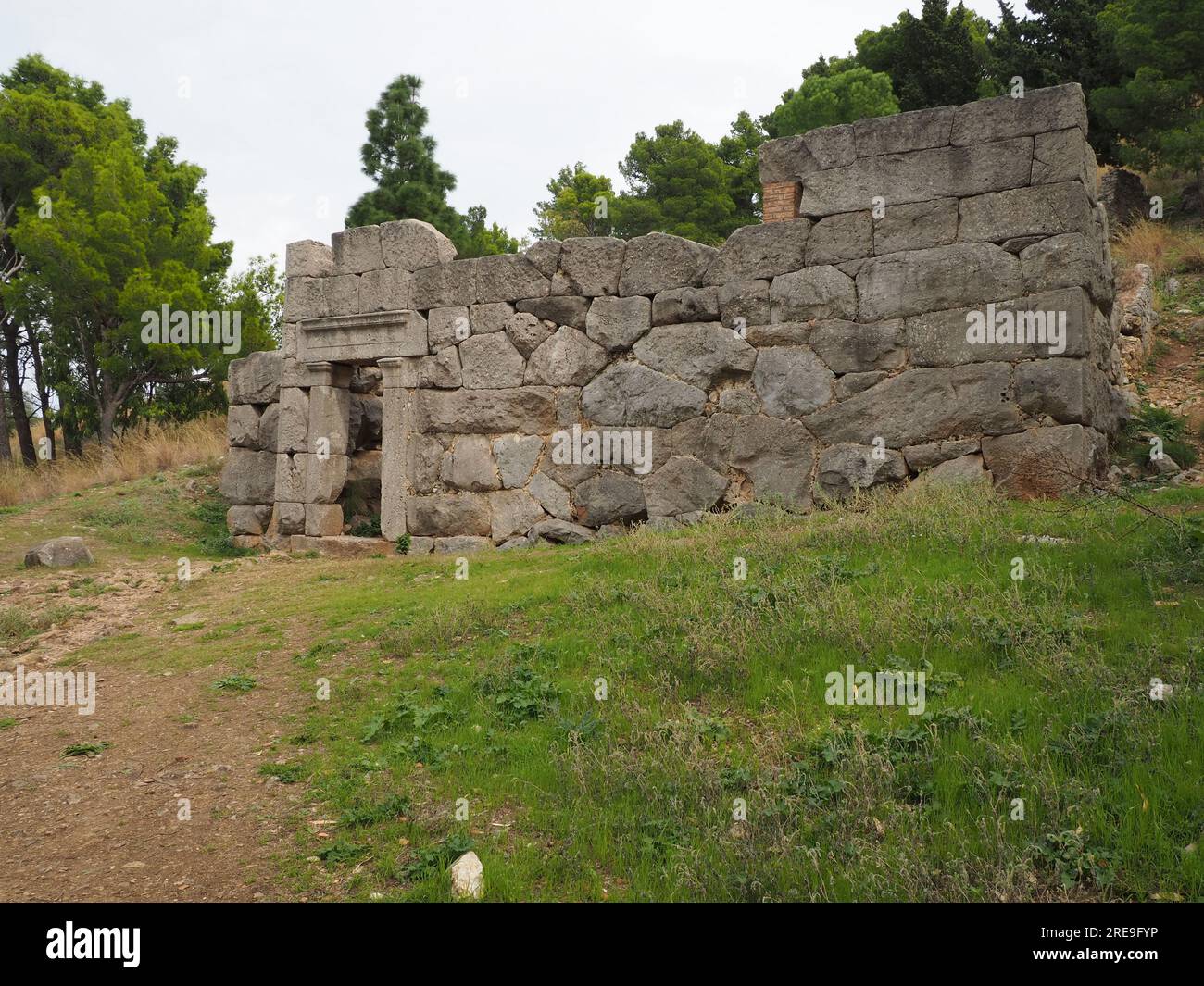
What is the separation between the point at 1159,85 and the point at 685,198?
44.4ft

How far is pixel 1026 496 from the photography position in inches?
323

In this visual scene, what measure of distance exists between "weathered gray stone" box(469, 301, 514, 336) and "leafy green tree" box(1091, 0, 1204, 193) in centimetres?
1195

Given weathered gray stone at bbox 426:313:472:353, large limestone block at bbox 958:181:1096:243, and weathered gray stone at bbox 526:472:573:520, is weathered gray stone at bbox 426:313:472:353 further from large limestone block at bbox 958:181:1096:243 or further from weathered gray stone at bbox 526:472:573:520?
large limestone block at bbox 958:181:1096:243

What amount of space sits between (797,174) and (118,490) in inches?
398

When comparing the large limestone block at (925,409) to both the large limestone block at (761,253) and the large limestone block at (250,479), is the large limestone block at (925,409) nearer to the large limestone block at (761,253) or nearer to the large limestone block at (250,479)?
the large limestone block at (761,253)

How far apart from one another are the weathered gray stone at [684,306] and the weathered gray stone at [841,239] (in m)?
1.02

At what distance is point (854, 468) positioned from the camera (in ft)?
29.3

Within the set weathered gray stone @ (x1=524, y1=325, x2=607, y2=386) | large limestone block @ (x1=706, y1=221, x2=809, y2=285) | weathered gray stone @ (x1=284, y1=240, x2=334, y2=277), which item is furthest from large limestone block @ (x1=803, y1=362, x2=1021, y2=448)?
weathered gray stone @ (x1=284, y1=240, x2=334, y2=277)

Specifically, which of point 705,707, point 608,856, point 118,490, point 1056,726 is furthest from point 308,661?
point 118,490

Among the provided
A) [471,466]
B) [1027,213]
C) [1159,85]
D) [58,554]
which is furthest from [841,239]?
[1159,85]

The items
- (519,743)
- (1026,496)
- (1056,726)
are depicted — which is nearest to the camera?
(1056,726)

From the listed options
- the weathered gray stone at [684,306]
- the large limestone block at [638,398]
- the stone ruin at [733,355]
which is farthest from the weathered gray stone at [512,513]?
the weathered gray stone at [684,306]

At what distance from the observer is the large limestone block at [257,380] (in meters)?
12.3

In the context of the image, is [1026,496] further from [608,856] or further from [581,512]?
[608,856]
